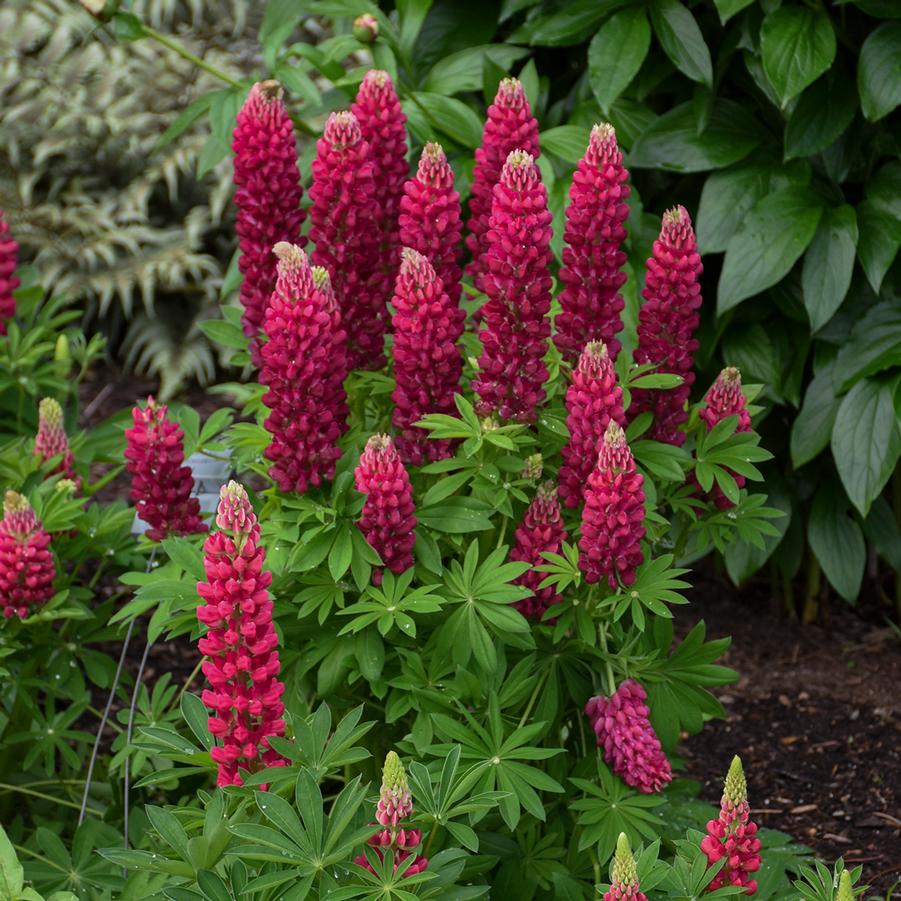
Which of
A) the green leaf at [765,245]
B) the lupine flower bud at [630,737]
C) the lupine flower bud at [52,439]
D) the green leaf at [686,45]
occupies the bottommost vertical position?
the lupine flower bud at [52,439]

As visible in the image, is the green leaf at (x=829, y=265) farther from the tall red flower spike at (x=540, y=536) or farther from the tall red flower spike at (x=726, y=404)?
the tall red flower spike at (x=540, y=536)

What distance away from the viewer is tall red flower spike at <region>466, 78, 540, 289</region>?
2455mm

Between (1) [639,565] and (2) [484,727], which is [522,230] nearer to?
(1) [639,565]

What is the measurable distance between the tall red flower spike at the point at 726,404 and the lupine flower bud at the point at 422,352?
0.48 meters

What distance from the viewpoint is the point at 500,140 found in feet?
8.12

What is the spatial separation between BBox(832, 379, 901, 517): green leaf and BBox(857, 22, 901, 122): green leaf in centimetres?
73

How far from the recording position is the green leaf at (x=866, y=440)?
11.7ft

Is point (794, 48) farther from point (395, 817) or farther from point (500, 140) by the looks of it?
point (395, 817)

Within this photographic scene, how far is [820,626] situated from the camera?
171 inches

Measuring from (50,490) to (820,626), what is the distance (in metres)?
2.54

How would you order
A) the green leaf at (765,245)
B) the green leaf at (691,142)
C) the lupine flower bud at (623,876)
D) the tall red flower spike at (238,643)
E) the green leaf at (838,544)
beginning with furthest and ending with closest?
1. the green leaf at (838,544)
2. the green leaf at (691,142)
3. the green leaf at (765,245)
4. the tall red flower spike at (238,643)
5. the lupine flower bud at (623,876)

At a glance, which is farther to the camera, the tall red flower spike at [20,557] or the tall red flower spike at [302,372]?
the tall red flower spike at [20,557]

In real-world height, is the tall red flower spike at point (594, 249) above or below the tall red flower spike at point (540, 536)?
above

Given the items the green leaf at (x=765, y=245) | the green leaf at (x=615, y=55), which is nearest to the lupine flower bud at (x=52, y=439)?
the green leaf at (x=615, y=55)
